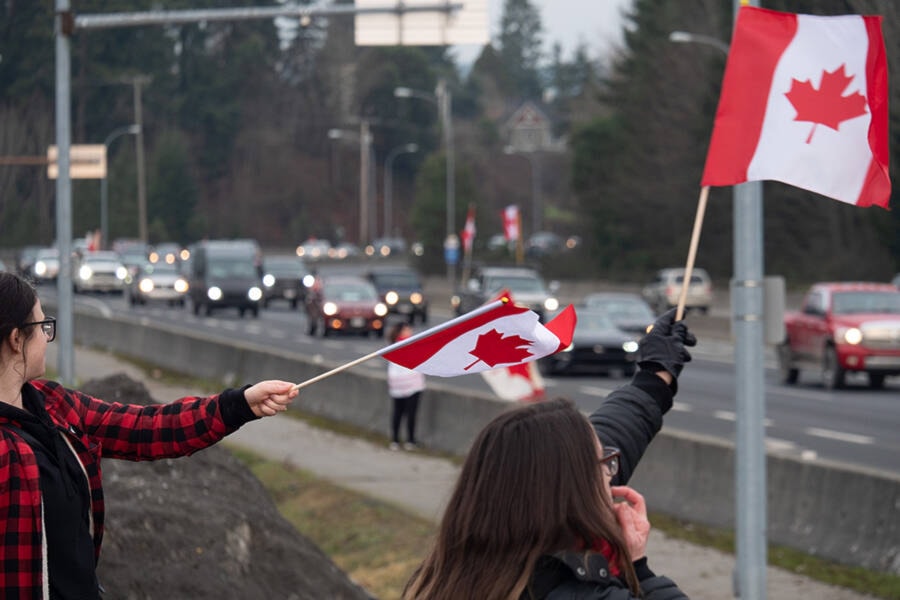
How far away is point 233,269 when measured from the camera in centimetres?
5019

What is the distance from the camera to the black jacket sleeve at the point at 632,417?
382cm

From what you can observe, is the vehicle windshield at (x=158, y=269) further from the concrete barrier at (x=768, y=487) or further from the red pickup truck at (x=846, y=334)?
the concrete barrier at (x=768, y=487)

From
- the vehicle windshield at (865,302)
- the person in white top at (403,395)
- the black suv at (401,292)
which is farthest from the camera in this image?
the black suv at (401,292)

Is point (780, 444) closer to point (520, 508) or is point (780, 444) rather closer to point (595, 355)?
point (595, 355)

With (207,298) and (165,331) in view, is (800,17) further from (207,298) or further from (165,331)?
(207,298)

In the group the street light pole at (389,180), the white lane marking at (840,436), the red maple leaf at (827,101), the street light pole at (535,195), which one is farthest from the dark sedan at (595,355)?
the street light pole at (389,180)

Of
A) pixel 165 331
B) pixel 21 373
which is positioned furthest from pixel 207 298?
pixel 21 373

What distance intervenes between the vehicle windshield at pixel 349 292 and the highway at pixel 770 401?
113cm

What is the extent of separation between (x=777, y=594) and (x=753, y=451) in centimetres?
125

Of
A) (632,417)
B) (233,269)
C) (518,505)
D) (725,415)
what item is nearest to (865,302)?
(725,415)

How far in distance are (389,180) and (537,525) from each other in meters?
117

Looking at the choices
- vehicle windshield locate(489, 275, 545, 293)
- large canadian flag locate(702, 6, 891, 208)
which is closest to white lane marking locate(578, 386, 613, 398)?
vehicle windshield locate(489, 275, 545, 293)

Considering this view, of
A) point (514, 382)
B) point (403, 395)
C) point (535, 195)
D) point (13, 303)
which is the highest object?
point (13, 303)

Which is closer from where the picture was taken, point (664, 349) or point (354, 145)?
point (664, 349)
